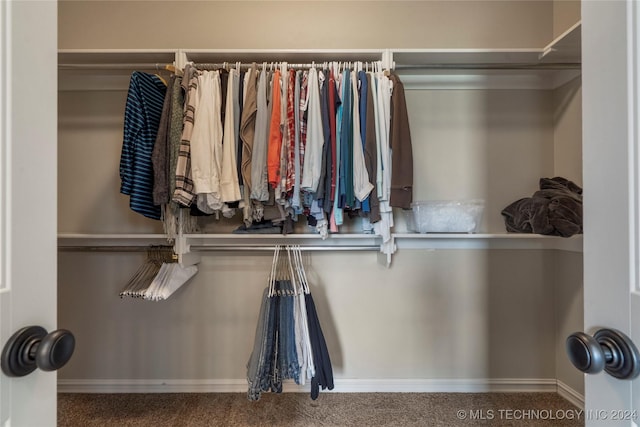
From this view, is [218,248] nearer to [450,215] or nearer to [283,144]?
[283,144]

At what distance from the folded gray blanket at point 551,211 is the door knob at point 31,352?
67.3 inches

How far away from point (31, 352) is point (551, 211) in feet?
5.75

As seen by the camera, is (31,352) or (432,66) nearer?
(31,352)

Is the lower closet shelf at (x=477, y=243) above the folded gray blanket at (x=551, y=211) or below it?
below

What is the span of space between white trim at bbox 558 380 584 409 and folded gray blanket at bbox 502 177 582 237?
89 cm

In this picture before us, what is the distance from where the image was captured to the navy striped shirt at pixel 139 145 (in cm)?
141

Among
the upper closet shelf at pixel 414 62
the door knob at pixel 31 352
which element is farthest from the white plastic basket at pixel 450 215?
the door knob at pixel 31 352

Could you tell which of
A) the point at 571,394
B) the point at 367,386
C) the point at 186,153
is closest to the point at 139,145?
the point at 186,153

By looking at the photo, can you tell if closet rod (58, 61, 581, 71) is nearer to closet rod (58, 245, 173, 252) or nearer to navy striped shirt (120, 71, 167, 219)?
navy striped shirt (120, 71, 167, 219)

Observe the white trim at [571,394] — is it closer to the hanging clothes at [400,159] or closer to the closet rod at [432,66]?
the hanging clothes at [400,159]

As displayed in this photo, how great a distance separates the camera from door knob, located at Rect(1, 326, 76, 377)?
40 cm

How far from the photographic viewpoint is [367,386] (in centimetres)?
182

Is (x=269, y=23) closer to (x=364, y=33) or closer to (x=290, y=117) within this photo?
(x=364, y=33)

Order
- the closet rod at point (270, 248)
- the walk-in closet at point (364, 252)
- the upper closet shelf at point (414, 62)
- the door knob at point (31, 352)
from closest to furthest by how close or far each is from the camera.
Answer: the door knob at point (31, 352) → the upper closet shelf at point (414, 62) → the closet rod at point (270, 248) → the walk-in closet at point (364, 252)
